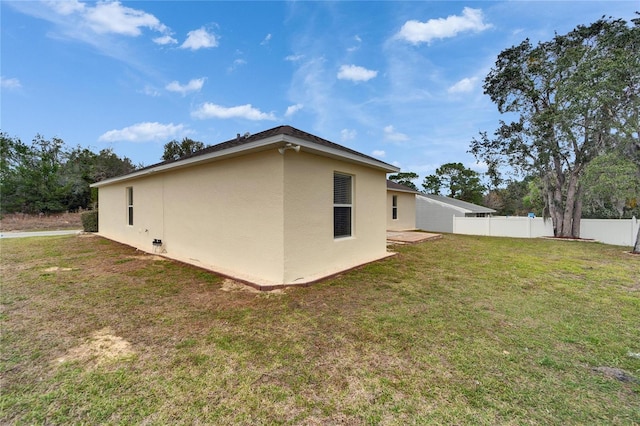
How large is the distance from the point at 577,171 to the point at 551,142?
204 centimetres

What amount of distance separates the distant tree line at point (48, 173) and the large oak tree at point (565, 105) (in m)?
28.6

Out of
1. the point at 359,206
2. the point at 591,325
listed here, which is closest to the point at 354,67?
the point at 359,206

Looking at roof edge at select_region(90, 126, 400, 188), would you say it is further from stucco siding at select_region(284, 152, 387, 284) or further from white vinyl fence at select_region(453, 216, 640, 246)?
white vinyl fence at select_region(453, 216, 640, 246)

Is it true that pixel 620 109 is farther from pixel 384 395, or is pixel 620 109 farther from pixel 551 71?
pixel 384 395

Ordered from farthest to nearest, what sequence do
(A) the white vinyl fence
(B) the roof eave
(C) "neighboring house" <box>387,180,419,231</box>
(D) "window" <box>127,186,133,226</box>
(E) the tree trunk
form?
(C) "neighboring house" <box>387,180,419,231</box>
(E) the tree trunk
(A) the white vinyl fence
(D) "window" <box>127,186,133,226</box>
(B) the roof eave

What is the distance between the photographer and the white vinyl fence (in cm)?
1149

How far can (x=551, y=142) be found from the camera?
1266 cm

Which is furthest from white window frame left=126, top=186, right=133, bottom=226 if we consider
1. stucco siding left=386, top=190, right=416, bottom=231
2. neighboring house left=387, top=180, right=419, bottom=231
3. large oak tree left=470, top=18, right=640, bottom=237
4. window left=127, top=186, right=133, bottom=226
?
large oak tree left=470, top=18, right=640, bottom=237

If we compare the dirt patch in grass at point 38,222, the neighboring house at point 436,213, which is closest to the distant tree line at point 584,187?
the neighboring house at point 436,213

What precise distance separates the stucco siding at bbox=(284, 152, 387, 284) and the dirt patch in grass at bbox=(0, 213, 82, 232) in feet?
61.9

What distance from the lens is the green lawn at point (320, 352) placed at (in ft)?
6.25

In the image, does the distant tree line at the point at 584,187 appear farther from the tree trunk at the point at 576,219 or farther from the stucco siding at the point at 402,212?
the stucco siding at the point at 402,212

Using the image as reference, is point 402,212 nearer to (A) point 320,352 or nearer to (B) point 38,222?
(A) point 320,352

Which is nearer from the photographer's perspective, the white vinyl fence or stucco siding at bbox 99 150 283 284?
stucco siding at bbox 99 150 283 284
